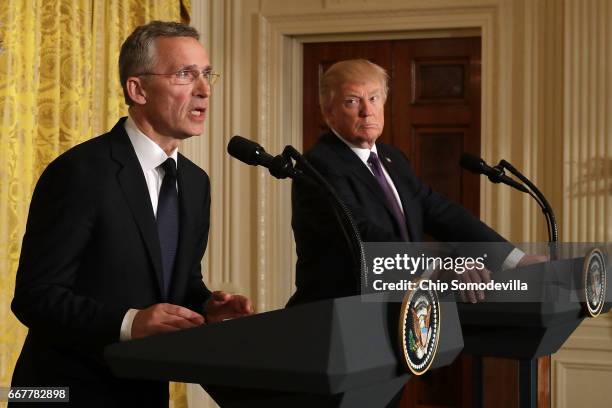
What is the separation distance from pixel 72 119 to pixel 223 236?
180 centimetres

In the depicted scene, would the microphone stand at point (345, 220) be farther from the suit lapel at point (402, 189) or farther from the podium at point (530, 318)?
the suit lapel at point (402, 189)

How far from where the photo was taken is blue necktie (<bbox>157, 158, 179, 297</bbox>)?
81.0 inches

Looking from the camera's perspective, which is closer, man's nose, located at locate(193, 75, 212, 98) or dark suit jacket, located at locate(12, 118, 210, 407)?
dark suit jacket, located at locate(12, 118, 210, 407)

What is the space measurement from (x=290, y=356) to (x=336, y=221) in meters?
1.43

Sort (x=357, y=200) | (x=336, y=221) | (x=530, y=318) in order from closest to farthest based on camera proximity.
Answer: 1. (x=530, y=318)
2. (x=336, y=221)
3. (x=357, y=200)

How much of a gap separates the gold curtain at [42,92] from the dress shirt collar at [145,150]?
4.93 ft

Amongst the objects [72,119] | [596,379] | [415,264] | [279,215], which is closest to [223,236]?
[279,215]

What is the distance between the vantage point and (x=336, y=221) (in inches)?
110

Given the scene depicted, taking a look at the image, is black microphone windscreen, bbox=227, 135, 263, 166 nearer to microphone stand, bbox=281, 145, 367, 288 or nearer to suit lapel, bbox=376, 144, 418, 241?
microphone stand, bbox=281, 145, 367, 288

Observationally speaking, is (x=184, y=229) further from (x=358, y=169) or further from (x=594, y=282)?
(x=594, y=282)

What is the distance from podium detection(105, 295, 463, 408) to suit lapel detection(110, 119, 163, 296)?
46cm

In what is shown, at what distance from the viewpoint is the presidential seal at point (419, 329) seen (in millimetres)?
1504

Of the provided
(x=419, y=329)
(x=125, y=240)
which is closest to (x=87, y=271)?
(x=125, y=240)

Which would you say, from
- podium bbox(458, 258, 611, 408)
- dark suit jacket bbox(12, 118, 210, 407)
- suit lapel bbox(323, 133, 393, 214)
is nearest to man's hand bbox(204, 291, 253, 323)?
dark suit jacket bbox(12, 118, 210, 407)
